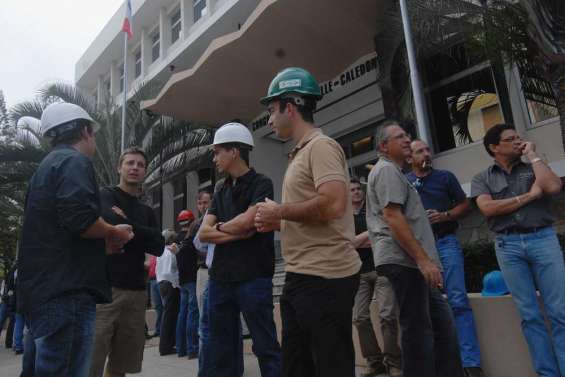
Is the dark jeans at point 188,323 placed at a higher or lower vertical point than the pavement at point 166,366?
higher

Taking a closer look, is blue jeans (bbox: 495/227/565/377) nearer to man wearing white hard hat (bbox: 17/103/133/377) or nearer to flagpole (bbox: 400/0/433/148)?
flagpole (bbox: 400/0/433/148)

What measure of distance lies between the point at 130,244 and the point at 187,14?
48.8ft

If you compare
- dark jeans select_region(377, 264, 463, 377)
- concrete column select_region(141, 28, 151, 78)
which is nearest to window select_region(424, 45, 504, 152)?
dark jeans select_region(377, 264, 463, 377)

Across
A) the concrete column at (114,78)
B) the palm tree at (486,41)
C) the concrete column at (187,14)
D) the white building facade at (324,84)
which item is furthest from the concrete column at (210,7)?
the concrete column at (114,78)

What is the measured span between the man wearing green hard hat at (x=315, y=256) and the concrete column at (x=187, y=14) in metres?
14.9

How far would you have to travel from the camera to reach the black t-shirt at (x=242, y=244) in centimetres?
280

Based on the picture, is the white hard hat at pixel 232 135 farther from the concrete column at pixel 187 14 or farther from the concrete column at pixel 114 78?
the concrete column at pixel 114 78

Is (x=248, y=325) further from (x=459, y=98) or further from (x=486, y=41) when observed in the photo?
(x=459, y=98)

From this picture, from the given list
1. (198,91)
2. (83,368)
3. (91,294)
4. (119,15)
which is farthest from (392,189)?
(119,15)

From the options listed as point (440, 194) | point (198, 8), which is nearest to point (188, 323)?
point (440, 194)

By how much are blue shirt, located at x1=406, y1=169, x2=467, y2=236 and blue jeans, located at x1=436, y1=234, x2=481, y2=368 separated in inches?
7.6

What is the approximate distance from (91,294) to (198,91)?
9.42 meters

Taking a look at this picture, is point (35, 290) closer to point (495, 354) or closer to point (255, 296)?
point (255, 296)

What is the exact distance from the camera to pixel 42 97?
1237cm
